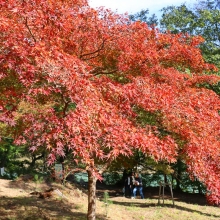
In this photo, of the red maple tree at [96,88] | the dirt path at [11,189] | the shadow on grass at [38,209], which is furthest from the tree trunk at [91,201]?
the dirt path at [11,189]

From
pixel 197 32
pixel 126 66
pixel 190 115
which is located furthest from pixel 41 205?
pixel 197 32

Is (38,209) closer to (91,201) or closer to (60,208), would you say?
(60,208)

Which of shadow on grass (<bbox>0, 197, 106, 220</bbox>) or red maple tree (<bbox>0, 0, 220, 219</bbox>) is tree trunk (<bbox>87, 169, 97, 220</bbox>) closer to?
red maple tree (<bbox>0, 0, 220, 219</bbox>)

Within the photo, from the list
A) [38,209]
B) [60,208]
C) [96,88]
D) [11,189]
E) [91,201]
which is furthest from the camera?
[11,189]

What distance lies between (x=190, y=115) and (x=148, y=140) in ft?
3.29

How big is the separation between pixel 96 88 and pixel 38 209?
539 cm

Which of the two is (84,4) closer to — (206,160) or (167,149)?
(167,149)

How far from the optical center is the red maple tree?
15.0 ft

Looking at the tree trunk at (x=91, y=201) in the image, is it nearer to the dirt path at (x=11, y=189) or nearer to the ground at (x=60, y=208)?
the ground at (x=60, y=208)

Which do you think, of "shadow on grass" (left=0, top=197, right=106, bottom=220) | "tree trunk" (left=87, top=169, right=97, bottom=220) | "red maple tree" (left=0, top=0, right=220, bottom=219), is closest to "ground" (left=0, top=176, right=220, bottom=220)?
"shadow on grass" (left=0, top=197, right=106, bottom=220)

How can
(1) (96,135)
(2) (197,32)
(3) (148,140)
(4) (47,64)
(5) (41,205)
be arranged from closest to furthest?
(4) (47,64) < (1) (96,135) < (3) (148,140) < (5) (41,205) < (2) (197,32)

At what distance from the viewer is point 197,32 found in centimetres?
1884

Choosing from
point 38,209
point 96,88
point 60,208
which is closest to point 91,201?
point 38,209

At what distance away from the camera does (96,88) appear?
556 cm
